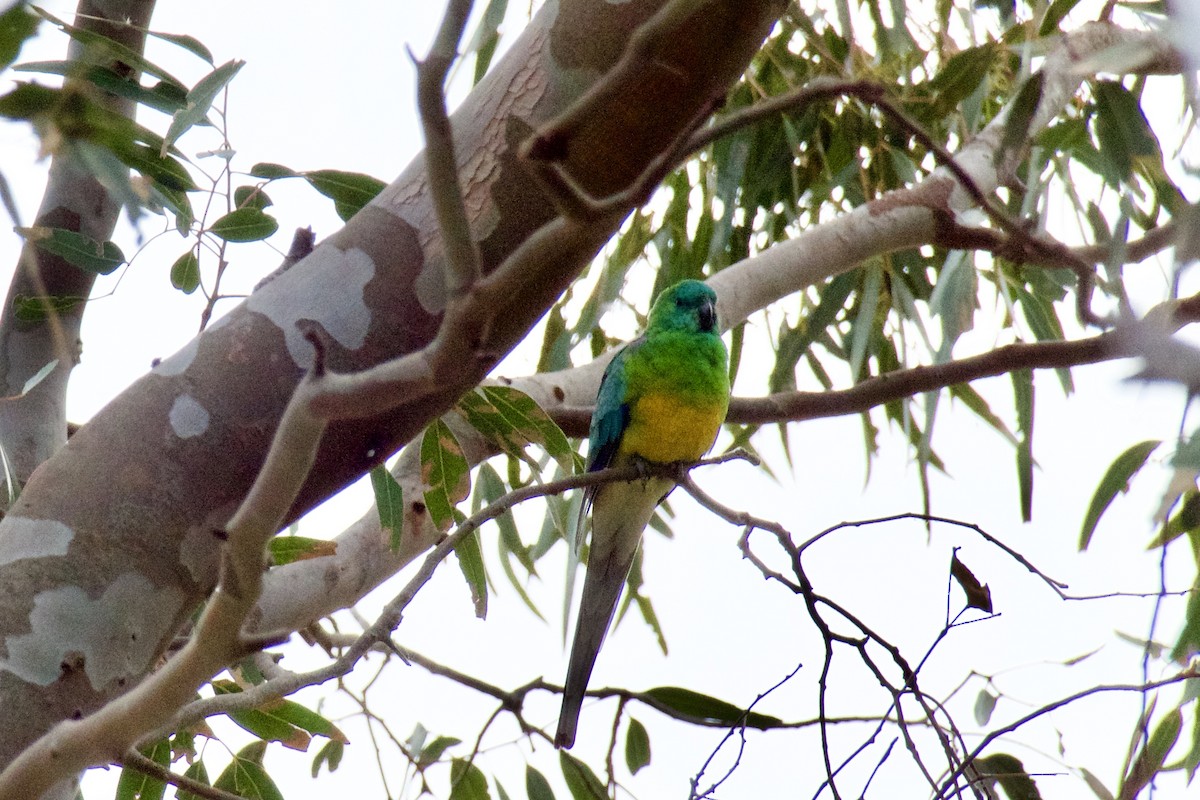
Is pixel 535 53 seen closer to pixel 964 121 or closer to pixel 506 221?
pixel 506 221

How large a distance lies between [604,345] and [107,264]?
65.7 inches

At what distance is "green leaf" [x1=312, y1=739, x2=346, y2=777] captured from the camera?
9.89 ft

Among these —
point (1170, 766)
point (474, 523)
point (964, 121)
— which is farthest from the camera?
point (964, 121)

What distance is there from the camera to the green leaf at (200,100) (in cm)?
199

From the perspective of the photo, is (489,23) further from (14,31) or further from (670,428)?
(14,31)

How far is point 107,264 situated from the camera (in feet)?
6.88

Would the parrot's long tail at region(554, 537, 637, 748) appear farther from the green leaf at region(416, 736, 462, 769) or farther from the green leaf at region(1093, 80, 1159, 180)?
the green leaf at region(1093, 80, 1159, 180)

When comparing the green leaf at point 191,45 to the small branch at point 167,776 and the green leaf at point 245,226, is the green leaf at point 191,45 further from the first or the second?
the small branch at point 167,776

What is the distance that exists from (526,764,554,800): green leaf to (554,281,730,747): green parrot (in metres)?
0.44

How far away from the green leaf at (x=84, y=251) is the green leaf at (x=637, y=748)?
52.5 inches

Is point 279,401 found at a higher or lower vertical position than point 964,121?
lower

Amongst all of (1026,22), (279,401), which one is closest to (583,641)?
(279,401)

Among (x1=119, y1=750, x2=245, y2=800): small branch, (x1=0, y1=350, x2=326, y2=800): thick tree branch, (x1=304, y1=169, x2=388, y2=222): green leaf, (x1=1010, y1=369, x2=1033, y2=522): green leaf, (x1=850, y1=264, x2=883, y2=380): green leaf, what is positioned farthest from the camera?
(x1=850, y1=264, x2=883, y2=380): green leaf

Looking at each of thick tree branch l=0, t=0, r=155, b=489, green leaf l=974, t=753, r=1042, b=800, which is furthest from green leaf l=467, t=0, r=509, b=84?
green leaf l=974, t=753, r=1042, b=800
